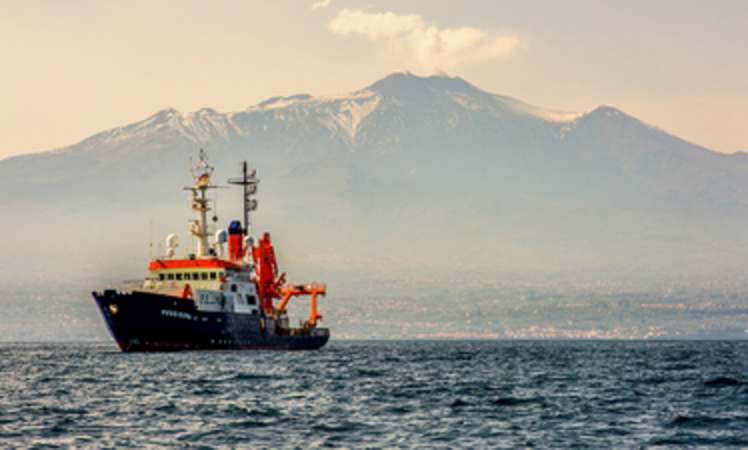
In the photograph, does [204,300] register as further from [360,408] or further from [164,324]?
[360,408]

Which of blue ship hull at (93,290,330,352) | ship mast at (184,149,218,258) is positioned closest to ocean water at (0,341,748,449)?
blue ship hull at (93,290,330,352)

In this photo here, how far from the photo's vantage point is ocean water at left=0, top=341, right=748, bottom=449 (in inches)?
1633

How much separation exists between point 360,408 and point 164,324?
43754 mm

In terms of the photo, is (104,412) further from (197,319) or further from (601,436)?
(197,319)

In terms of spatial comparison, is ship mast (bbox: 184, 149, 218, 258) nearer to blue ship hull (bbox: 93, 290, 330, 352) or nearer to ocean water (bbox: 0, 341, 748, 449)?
blue ship hull (bbox: 93, 290, 330, 352)

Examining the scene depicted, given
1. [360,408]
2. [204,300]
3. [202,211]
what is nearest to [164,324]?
[204,300]

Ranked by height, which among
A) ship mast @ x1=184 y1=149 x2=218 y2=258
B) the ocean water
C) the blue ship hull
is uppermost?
ship mast @ x1=184 y1=149 x2=218 y2=258

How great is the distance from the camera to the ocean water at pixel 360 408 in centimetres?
4147

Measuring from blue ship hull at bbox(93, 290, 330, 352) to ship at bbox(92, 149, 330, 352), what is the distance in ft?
0.24

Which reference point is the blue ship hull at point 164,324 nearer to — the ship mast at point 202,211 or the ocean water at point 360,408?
the ship mast at point 202,211

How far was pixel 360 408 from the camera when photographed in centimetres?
5106

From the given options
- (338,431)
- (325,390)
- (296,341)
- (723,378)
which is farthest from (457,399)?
(296,341)

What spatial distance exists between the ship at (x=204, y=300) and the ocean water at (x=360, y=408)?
11518 mm

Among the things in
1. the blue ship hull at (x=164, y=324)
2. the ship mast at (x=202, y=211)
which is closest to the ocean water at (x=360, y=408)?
the blue ship hull at (x=164, y=324)
